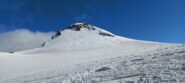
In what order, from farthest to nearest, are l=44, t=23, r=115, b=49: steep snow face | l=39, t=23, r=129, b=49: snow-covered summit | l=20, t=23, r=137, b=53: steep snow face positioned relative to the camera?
l=44, t=23, r=115, b=49: steep snow face < l=39, t=23, r=129, b=49: snow-covered summit < l=20, t=23, r=137, b=53: steep snow face

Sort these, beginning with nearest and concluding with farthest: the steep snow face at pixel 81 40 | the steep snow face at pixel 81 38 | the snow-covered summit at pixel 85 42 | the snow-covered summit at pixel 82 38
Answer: the snow-covered summit at pixel 85 42
the steep snow face at pixel 81 40
the snow-covered summit at pixel 82 38
the steep snow face at pixel 81 38

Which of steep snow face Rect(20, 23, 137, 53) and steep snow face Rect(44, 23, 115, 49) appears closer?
steep snow face Rect(20, 23, 137, 53)

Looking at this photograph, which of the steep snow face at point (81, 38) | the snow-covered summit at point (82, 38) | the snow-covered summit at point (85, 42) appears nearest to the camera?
the snow-covered summit at point (85, 42)

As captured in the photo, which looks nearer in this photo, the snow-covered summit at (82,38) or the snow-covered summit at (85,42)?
the snow-covered summit at (85,42)

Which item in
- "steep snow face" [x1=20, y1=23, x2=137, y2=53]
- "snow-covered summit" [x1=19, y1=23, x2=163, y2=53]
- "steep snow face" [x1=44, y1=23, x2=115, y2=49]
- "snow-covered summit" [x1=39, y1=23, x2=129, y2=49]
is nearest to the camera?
"snow-covered summit" [x1=19, y1=23, x2=163, y2=53]

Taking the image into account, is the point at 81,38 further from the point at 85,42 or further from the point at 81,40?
the point at 85,42

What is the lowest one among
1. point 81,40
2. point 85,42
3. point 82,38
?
point 85,42

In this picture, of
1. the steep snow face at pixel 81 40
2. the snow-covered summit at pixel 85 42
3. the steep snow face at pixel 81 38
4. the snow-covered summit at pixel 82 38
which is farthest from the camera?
the steep snow face at pixel 81 38

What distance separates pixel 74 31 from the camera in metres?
79.3

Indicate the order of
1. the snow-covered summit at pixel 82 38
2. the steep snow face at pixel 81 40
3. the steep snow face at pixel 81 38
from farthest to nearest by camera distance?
the steep snow face at pixel 81 38 → the snow-covered summit at pixel 82 38 → the steep snow face at pixel 81 40

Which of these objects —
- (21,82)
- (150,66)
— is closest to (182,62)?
(150,66)

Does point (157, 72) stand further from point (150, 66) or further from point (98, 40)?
point (98, 40)

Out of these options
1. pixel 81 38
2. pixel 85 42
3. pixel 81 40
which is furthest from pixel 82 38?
pixel 85 42

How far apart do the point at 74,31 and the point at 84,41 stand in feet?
48.6
